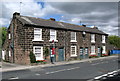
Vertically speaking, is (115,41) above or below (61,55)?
above

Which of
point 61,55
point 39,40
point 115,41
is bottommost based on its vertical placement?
point 61,55

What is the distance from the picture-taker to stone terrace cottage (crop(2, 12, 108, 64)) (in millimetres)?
18859

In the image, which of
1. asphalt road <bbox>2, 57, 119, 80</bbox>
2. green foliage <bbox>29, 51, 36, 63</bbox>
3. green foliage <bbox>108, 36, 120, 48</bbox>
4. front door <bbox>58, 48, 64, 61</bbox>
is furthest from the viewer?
green foliage <bbox>108, 36, 120, 48</bbox>

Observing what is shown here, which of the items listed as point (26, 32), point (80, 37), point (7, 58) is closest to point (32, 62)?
point (26, 32)

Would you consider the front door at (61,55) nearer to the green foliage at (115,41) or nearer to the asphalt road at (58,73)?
the asphalt road at (58,73)

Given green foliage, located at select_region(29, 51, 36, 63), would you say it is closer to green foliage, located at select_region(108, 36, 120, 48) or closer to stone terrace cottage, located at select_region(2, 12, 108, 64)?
stone terrace cottage, located at select_region(2, 12, 108, 64)

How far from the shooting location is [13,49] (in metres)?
21.1

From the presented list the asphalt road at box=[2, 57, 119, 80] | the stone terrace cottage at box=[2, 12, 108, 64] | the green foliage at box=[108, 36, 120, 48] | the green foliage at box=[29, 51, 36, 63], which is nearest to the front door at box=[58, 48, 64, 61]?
the stone terrace cottage at box=[2, 12, 108, 64]

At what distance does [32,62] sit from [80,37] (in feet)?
39.7

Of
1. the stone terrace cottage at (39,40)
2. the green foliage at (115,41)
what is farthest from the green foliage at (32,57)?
the green foliage at (115,41)

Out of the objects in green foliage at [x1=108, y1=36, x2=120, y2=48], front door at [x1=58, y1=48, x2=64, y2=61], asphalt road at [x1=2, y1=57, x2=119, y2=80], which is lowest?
asphalt road at [x1=2, y1=57, x2=119, y2=80]

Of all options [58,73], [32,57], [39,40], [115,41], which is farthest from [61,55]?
[115,41]

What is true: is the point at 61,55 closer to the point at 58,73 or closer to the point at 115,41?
the point at 58,73

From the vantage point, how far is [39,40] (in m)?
19.6
